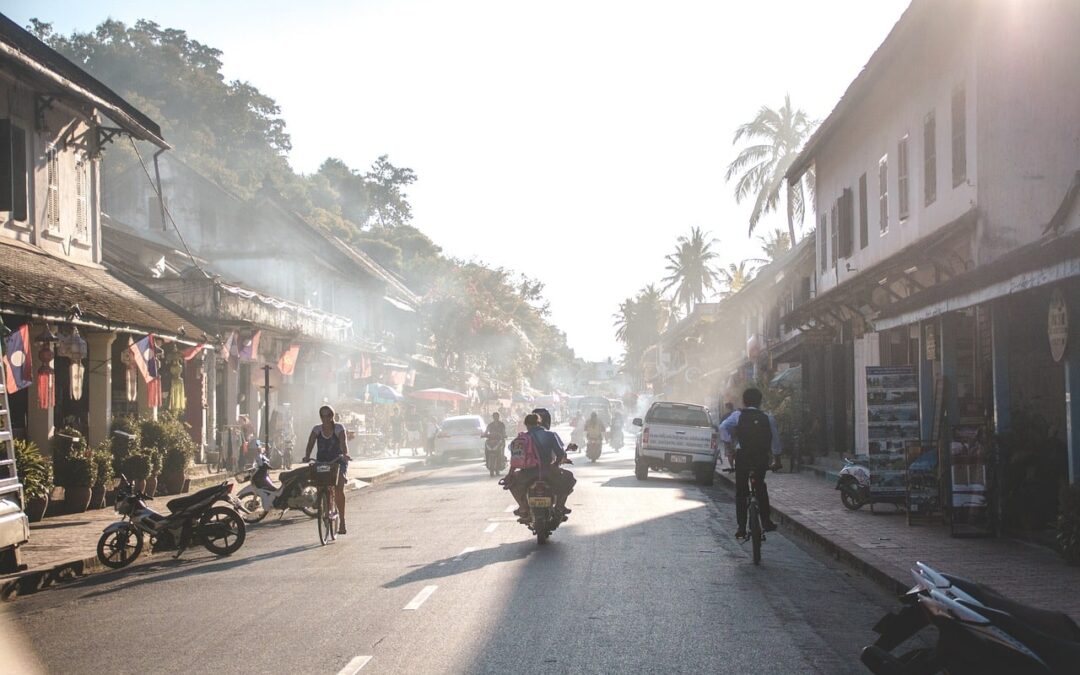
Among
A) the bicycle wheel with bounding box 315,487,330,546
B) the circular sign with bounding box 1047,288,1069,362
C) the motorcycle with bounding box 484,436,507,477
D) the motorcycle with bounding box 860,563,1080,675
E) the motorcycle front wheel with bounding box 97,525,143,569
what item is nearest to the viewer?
the motorcycle with bounding box 860,563,1080,675

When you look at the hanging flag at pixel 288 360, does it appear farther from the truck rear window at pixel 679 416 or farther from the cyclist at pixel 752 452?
the cyclist at pixel 752 452

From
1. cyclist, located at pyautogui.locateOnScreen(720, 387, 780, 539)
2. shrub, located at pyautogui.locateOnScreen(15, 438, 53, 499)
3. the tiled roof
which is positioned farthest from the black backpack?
shrub, located at pyautogui.locateOnScreen(15, 438, 53, 499)

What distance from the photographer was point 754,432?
13836 millimetres

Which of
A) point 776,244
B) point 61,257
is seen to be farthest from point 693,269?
point 61,257

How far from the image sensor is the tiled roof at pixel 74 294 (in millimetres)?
17359

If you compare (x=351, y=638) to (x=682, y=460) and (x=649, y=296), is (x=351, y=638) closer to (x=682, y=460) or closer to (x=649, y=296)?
(x=682, y=460)

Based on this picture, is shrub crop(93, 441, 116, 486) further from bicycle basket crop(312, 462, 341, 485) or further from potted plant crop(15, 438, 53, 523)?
bicycle basket crop(312, 462, 341, 485)

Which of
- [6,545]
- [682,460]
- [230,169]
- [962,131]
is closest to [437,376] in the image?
[230,169]

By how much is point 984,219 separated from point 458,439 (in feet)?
84.4

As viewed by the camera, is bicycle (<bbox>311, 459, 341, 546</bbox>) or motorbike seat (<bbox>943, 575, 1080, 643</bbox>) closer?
motorbike seat (<bbox>943, 575, 1080, 643</bbox>)

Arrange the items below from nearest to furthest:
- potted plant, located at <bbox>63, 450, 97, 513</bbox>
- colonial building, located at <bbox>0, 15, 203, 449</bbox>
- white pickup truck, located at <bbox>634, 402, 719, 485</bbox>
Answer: colonial building, located at <bbox>0, 15, 203, 449</bbox>
potted plant, located at <bbox>63, 450, 97, 513</bbox>
white pickup truck, located at <bbox>634, 402, 719, 485</bbox>

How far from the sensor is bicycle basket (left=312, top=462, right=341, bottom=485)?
54.7 feet

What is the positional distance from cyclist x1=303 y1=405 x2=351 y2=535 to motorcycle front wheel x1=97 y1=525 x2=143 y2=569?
10.3 feet

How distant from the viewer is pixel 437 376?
69625 mm
